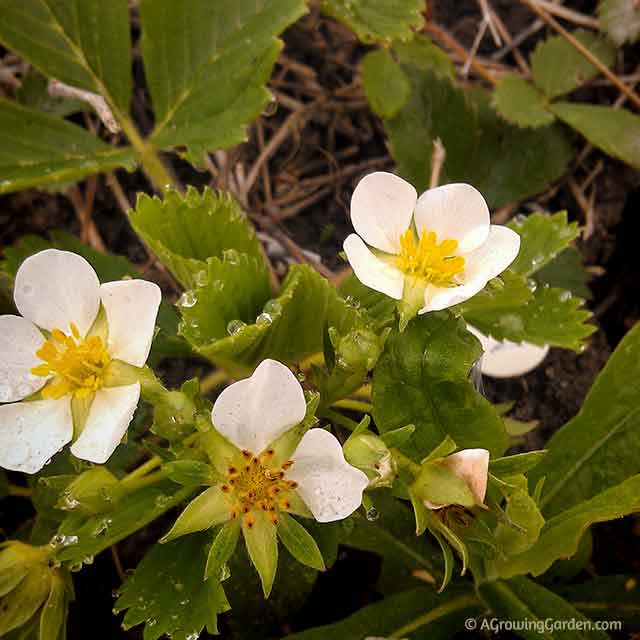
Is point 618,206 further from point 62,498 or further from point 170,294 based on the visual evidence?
point 62,498

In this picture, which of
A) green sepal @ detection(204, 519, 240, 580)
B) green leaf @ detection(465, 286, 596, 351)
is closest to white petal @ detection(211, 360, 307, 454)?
green sepal @ detection(204, 519, 240, 580)

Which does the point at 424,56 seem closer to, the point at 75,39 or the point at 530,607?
the point at 75,39

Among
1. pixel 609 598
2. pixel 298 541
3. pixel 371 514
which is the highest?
pixel 298 541

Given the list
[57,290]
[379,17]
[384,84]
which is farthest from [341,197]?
[57,290]

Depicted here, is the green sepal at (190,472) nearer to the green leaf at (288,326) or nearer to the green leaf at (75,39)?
the green leaf at (288,326)

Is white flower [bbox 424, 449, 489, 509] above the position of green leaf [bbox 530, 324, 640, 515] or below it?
above

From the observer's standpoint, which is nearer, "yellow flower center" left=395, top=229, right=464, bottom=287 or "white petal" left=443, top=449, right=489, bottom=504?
"white petal" left=443, top=449, right=489, bottom=504

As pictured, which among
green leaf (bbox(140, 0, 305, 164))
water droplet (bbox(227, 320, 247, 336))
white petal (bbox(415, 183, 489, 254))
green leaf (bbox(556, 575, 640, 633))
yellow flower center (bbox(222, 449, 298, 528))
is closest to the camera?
yellow flower center (bbox(222, 449, 298, 528))

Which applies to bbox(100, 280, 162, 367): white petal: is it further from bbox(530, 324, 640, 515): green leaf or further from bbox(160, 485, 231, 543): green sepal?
bbox(530, 324, 640, 515): green leaf

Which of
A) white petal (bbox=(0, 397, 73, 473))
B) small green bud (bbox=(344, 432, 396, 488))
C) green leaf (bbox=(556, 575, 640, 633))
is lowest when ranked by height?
green leaf (bbox=(556, 575, 640, 633))
